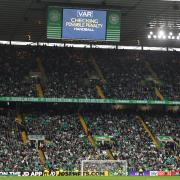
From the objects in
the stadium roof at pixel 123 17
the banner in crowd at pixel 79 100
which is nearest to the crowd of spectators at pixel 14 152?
the banner in crowd at pixel 79 100

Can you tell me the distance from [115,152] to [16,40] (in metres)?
18.1

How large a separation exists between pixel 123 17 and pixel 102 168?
1332 cm

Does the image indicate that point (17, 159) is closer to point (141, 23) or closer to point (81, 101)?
point (81, 101)

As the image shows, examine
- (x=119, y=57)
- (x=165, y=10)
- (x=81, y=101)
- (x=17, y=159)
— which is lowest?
(x=17, y=159)

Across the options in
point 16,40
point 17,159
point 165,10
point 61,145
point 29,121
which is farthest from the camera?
point 16,40

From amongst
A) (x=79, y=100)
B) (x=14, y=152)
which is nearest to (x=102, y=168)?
(x=14, y=152)

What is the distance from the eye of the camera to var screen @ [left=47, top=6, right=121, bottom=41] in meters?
31.1

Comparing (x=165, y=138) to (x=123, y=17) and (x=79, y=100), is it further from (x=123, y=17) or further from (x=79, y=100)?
(x=123, y=17)

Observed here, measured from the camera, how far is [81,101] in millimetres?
49781

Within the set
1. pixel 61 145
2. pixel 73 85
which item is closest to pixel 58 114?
pixel 73 85

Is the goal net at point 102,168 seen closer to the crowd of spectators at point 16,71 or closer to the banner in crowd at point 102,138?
the banner in crowd at point 102,138

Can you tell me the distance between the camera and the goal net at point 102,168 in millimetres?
42781

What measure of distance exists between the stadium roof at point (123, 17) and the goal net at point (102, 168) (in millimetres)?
12874

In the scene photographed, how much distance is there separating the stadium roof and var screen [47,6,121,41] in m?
0.68
